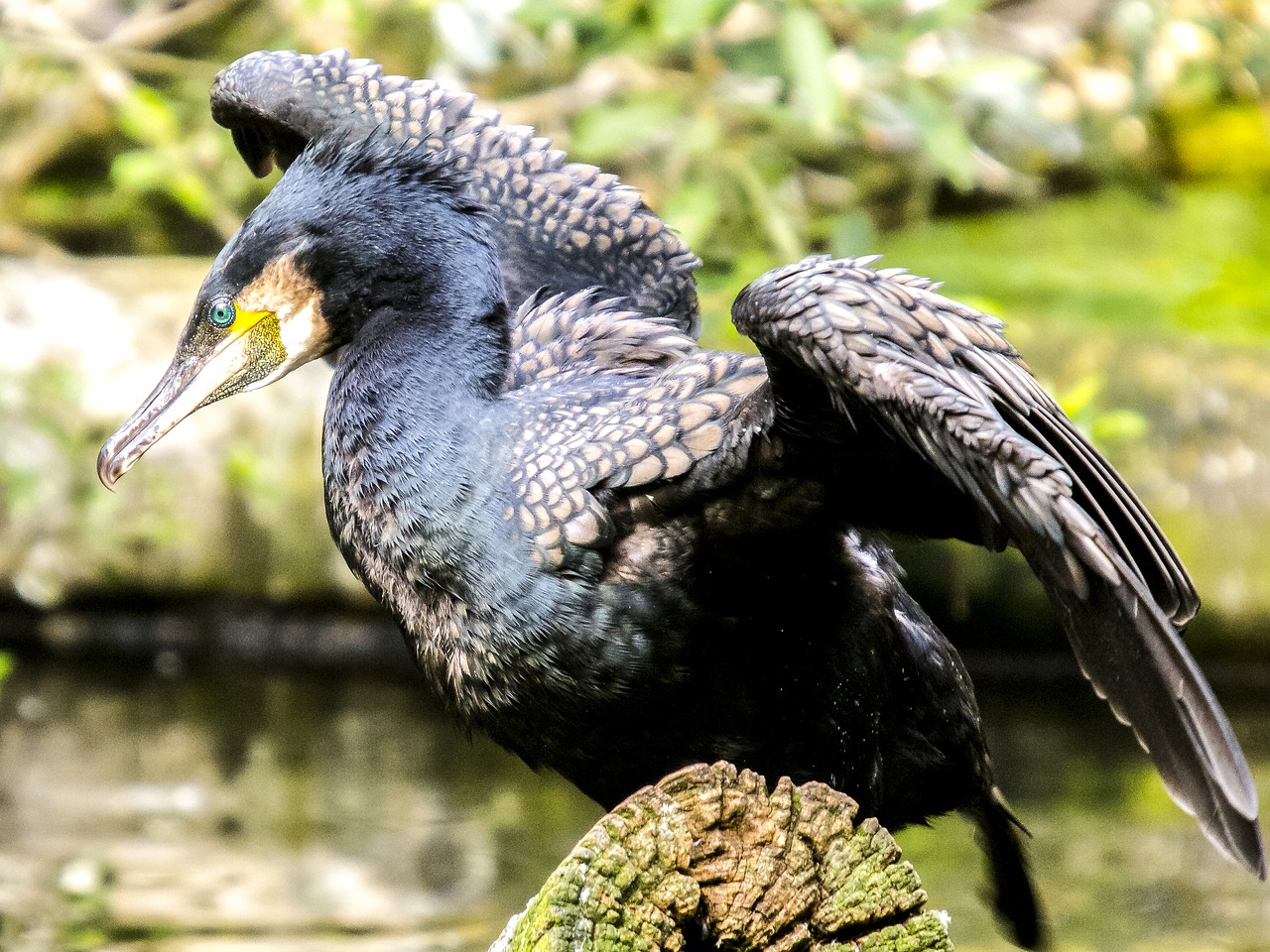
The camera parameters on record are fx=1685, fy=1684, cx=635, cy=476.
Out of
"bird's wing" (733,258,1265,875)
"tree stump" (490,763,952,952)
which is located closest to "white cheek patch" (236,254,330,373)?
"bird's wing" (733,258,1265,875)

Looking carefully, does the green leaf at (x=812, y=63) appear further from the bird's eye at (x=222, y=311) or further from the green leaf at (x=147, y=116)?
the bird's eye at (x=222, y=311)

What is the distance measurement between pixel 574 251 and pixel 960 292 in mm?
3497

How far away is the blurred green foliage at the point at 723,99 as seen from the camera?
5273 mm

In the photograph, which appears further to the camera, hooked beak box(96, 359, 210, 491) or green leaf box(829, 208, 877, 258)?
green leaf box(829, 208, 877, 258)

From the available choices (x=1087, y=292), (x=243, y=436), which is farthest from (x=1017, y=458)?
(x=1087, y=292)

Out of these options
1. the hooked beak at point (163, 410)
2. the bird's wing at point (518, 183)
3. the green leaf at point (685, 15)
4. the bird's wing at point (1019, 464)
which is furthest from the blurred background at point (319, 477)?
the bird's wing at point (1019, 464)

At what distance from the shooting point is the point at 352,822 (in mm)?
4824

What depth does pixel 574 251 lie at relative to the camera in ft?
11.1

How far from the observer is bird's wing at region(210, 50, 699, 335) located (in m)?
3.36

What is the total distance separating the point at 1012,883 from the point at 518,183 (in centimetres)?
168

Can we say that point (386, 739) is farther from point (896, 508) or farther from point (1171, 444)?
point (896, 508)

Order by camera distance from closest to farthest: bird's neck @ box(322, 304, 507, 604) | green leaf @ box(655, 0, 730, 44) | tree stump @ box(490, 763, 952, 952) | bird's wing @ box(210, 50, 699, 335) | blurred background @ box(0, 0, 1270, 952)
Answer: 1. tree stump @ box(490, 763, 952, 952)
2. bird's neck @ box(322, 304, 507, 604)
3. bird's wing @ box(210, 50, 699, 335)
4. blurred background @ box(0, 0, 1270, 952)
5. green leaf @ box(655, 0, 730, 44)

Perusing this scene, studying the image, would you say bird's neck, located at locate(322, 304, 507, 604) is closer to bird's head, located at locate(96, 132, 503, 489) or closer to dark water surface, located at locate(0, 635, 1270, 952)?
bird's head, located at locate(96, 132, 503, 489)

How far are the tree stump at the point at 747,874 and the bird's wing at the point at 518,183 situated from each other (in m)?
1.45
